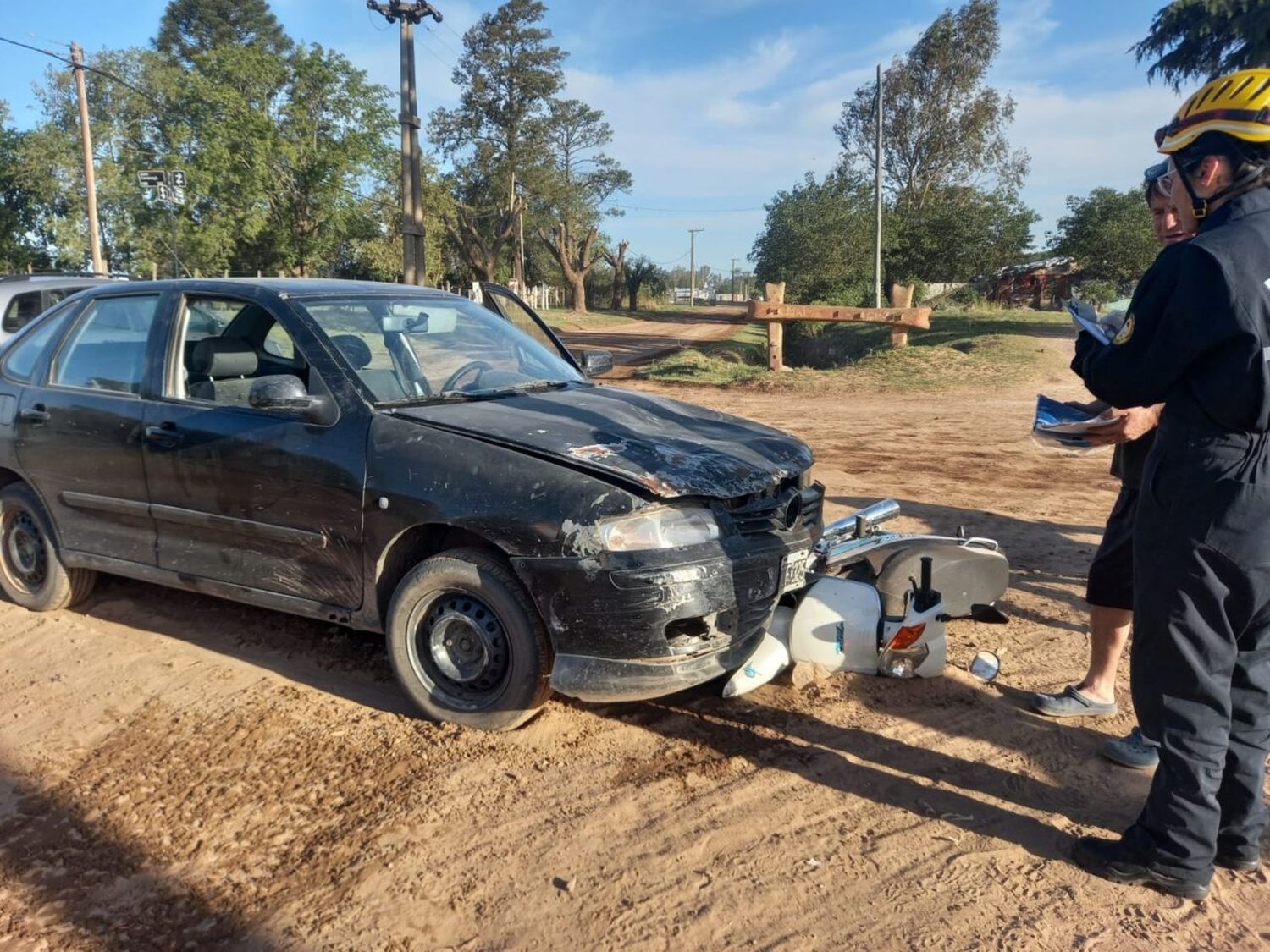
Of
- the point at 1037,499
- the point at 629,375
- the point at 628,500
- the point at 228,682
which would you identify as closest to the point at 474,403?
the point at 628,500

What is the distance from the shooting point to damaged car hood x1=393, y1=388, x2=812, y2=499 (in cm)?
326

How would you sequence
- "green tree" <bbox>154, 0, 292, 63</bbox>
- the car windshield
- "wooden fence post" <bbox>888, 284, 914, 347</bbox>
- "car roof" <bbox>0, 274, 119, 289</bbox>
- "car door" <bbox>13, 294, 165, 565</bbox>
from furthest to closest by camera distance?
"green tree" <bbox>154, 0, 292, 63</bbox> → "wooden fence post" <bbox>888, 284, 914, 347</bbox> → "car roof" <bbox>0, 274, 119, 289</bbox> → "car door" <bbox>13, 294, 165, 565</bbox> → the car windshield

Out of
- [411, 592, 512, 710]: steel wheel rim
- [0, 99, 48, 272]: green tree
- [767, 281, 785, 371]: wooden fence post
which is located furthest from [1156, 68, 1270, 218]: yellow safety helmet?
[0, 99, 48, 272]: green tree

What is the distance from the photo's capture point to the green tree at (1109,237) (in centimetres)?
3022

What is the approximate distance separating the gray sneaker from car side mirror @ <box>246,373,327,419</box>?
3282 millimetres

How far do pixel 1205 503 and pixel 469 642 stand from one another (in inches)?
97.6

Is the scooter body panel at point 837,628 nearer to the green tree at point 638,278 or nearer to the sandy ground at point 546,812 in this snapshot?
the sandy ground at point 546,812

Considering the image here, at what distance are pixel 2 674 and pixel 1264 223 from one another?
5.20 metres

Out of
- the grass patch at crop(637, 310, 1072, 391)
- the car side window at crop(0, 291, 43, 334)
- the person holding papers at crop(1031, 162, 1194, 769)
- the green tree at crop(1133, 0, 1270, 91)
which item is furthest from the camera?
the green tree at crop(1133, 0, 1270, 91)

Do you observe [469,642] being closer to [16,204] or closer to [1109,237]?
[1109,237]

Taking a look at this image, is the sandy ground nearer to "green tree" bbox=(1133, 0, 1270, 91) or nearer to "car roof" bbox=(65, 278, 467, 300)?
"car roof" bbox=(65, 278, 467, 300)

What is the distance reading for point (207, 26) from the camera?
186 ft

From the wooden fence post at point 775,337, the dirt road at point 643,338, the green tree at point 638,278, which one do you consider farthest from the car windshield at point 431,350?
the green tree at point 638,278

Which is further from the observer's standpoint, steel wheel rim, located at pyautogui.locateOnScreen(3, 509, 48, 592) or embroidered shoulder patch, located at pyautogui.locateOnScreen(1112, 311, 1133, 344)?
steel wheel rim, located at pyautogui.locateOnScreen(3, 509, 48, 592)
